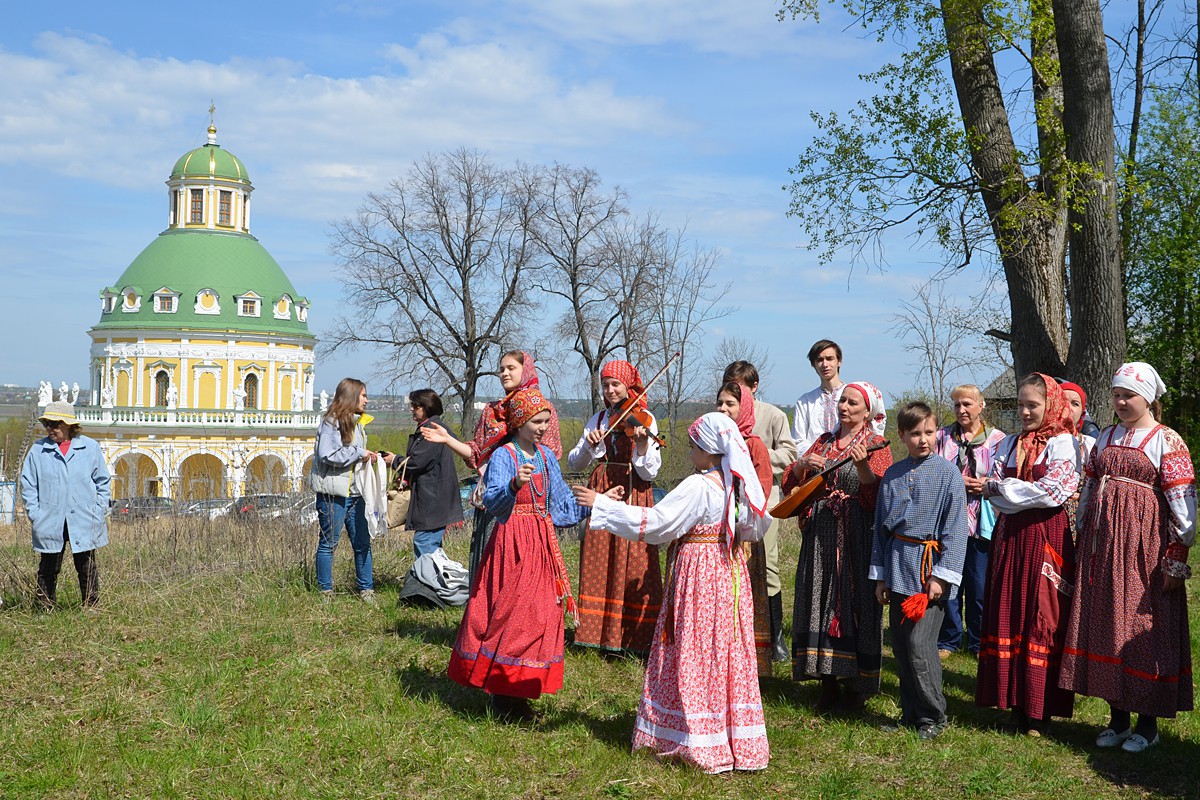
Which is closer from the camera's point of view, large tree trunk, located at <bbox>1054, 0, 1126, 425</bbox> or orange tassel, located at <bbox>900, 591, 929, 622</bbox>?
orange tassel, located at <bbox>900, 591, 929, 622</bbox>

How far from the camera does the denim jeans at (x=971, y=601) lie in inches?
270

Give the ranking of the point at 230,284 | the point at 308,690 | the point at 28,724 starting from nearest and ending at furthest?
1. the point at 28,724
2. the point at 308,690
3. the point at 230,284

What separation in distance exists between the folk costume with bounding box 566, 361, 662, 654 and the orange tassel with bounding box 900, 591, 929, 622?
5.54 ft

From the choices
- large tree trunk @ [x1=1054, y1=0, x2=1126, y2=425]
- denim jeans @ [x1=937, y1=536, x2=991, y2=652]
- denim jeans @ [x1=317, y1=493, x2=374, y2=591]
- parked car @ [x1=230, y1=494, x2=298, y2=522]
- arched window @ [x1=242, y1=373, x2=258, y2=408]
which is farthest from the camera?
arched window @ [x1=242, y1=373, x2=258, y2=408]

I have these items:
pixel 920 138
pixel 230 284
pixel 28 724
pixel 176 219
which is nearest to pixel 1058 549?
pixel 28 724

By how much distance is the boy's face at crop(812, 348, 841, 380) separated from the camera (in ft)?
22.0

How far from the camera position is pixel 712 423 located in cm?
473

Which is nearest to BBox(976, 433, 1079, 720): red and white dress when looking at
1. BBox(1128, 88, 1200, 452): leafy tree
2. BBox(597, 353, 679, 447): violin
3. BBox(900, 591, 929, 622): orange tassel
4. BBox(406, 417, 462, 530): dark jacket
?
BBox(900, 591, 929, 622): orange tassel

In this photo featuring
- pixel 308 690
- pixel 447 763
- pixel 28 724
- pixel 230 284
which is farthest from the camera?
pixel 230 284

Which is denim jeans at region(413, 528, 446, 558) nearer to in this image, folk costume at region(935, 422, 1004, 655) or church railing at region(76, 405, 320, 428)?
folk costume at region(935, 422, 1004, 655)

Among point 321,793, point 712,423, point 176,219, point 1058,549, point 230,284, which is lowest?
point 321,793

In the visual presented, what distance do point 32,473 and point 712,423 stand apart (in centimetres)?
522

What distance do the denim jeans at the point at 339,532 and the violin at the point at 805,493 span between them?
3.53m

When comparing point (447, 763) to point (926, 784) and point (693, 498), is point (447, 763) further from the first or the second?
point (926, 784)
